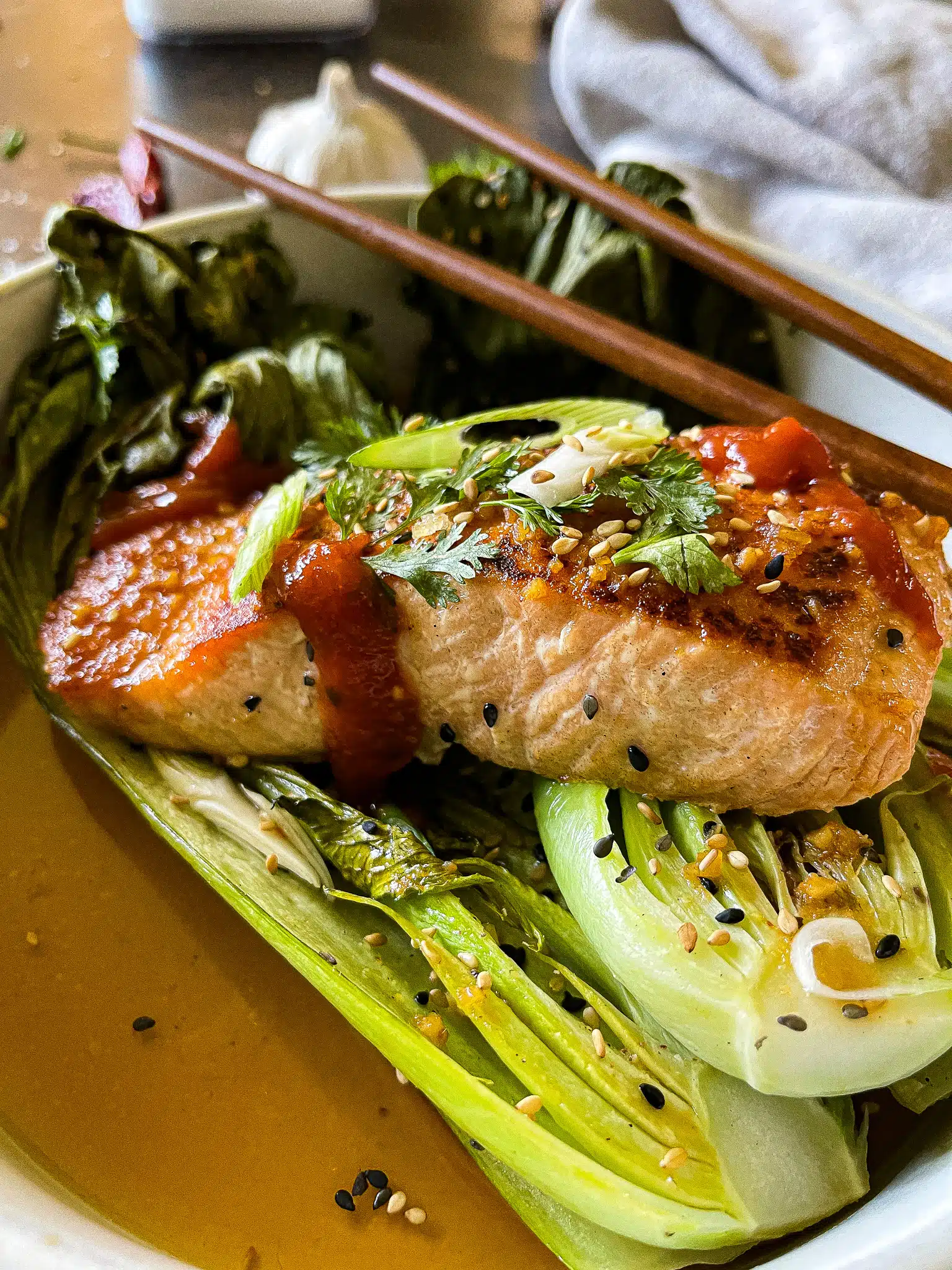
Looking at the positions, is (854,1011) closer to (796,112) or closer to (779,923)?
(779,923)

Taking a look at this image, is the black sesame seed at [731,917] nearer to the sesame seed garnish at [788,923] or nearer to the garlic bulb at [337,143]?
the sesame seed garnish at [788,923]

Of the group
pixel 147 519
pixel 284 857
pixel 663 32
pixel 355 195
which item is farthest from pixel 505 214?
pixel 284 857

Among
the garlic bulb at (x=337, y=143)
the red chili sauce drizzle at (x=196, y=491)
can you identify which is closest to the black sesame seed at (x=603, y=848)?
the red chili sauce drizzle at (x=196, y=491)

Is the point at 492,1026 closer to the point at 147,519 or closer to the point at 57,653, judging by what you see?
the point at 57,653

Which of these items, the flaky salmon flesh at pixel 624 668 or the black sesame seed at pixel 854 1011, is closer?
the black sesame seed at pixel 854 1011

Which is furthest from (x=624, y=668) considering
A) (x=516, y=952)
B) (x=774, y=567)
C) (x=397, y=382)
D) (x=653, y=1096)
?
(x=397, y=382)
